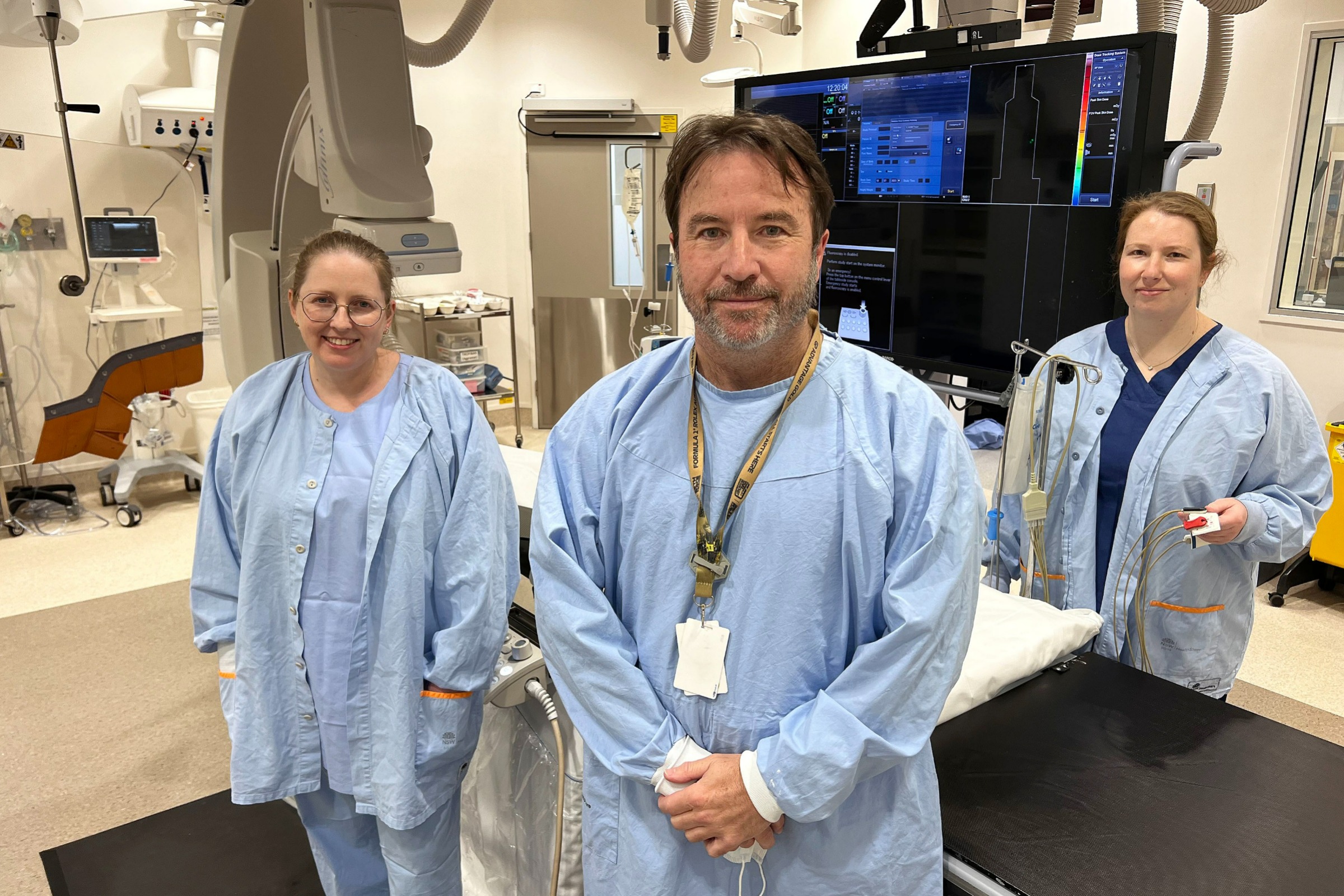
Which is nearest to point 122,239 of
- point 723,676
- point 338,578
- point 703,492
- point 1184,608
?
point 338,578

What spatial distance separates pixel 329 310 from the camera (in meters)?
1.55

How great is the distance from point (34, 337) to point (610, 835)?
472cm

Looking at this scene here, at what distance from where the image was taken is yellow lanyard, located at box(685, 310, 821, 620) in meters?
1.17

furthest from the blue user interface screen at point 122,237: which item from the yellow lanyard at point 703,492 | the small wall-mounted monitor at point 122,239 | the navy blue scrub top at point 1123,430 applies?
the navy blue scrub top at point 1123,430

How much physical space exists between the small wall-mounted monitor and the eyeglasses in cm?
381

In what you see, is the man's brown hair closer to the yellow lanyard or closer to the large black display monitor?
the yellow lanyard

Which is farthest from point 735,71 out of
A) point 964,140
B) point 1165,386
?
point 1165,386

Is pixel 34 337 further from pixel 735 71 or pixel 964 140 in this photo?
pixel 964 140

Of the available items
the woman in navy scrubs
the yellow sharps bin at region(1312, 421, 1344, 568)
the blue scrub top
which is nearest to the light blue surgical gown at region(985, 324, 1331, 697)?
the woman in navy scrubs

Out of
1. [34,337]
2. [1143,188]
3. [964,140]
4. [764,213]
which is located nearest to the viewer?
[764,213]

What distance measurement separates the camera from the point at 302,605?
5.10ft

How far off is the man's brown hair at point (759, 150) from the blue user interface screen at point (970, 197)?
1.15 meters

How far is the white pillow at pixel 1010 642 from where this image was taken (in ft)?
4.97

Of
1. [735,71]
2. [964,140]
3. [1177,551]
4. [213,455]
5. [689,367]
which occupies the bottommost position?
[1177,551]
